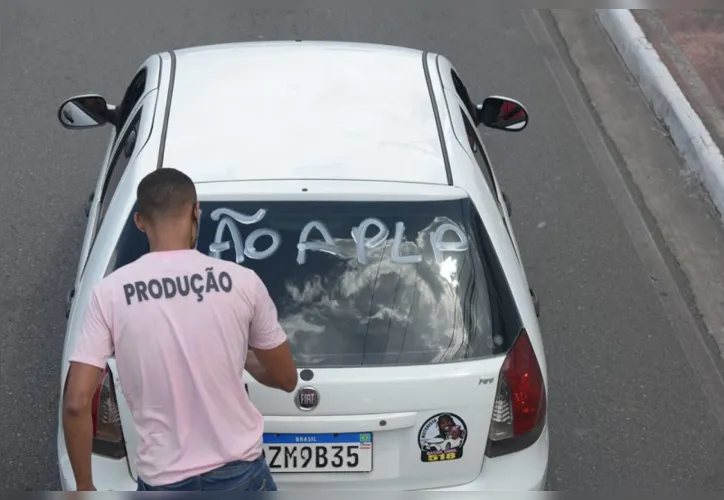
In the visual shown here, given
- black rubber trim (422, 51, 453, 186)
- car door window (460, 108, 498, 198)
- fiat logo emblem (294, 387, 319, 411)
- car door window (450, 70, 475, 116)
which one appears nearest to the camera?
fiat logo emblem (294, 387, 319, 411)

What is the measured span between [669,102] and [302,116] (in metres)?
5.18

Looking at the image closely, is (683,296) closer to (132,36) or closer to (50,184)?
(50,184)

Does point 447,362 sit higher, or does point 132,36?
point 447,362

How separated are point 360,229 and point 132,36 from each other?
6.43m

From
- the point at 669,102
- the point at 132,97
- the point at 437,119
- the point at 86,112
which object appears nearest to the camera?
the point at 437,119

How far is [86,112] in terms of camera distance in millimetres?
6098

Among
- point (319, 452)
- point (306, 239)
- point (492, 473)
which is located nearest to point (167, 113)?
point (306, 239)

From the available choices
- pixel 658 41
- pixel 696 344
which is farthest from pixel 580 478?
pixel 658 41

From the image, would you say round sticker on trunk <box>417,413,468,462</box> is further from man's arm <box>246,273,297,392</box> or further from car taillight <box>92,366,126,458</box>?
car taillight <box>92,366,126,458</box>

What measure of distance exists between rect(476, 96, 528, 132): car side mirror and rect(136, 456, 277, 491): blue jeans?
9.88 ft

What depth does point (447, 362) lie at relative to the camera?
4129 millimetres

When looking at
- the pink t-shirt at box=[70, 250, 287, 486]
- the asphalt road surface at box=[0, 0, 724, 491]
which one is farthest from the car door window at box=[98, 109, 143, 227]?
the pink t-shirt at box=[70, 250, 287, 486]

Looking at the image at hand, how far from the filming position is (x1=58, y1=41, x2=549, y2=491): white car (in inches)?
159

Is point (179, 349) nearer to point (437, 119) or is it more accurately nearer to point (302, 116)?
point (302, 116)
